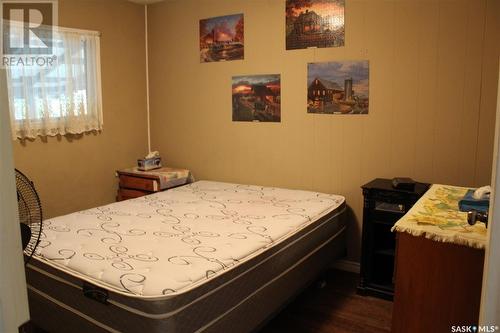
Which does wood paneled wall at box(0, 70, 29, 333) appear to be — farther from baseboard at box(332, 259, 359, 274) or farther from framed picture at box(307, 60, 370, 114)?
baseboard at box(332, 259, 359, 274)

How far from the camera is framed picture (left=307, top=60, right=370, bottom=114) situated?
3.40 meters

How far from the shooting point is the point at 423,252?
6.01 ft

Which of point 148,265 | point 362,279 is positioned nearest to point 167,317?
point 148,265

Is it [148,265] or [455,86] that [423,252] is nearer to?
[148,265]

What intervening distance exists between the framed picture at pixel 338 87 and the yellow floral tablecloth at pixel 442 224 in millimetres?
1297

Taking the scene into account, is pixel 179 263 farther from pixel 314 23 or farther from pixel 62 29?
pixel 62 29

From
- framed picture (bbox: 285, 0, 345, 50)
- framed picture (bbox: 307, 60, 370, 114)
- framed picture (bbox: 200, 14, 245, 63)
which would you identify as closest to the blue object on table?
framed picture (bbox: 307, 60, 370, 114)

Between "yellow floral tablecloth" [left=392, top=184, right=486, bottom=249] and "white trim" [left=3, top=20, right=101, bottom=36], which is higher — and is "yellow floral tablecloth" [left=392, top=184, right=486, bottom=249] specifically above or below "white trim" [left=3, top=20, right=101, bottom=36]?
below

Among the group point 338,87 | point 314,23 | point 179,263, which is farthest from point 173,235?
point 314,23

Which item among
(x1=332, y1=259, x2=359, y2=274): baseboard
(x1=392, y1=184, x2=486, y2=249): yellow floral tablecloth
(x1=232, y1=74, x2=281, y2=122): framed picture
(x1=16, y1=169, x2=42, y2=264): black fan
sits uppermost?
(x1=232, y1=74, x2=281, y2=122): framed picture

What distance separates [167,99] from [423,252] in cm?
339

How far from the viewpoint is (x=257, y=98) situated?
155 inches

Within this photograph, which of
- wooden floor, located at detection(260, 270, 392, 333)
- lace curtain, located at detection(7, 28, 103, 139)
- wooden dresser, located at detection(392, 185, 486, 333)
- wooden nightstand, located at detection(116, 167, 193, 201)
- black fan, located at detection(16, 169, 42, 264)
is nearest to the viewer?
black fan, located at detection(16, 169, 42, 264)

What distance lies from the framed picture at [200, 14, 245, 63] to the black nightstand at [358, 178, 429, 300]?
184cm
